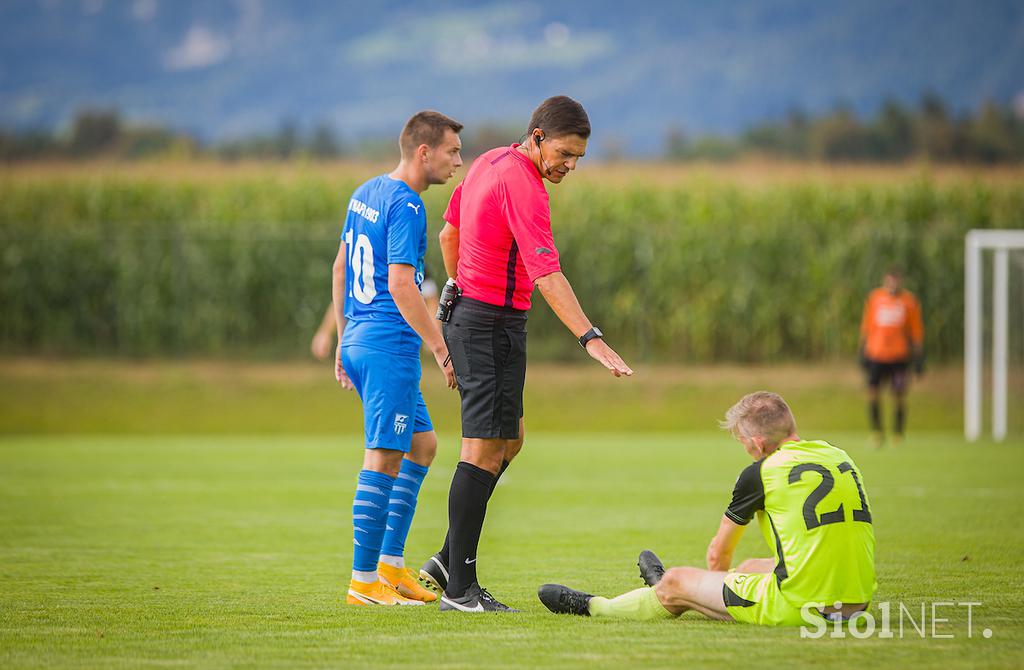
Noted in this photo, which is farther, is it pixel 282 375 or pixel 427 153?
pixel 282 375

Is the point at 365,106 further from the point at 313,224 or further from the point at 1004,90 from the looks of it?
the point at 313,224

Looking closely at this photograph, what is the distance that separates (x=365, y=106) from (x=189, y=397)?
2788 inches

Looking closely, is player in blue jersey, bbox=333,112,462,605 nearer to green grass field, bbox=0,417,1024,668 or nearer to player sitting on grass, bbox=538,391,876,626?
green grass field, bbox=0,417,1024,668

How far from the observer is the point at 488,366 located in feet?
20.7

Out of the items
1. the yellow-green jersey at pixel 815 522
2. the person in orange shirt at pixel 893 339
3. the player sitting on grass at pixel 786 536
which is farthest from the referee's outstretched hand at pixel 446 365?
the person in orange shirt at pixel 893 339

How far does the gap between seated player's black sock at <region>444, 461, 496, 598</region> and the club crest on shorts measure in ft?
1.39

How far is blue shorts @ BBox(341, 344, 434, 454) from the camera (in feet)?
21.7

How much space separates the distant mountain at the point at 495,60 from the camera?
3305 inches

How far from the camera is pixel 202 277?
83.0ft

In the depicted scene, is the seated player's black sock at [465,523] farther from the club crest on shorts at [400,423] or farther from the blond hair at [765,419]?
the blond hair at [765,419]

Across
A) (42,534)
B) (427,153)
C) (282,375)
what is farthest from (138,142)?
(427,153)

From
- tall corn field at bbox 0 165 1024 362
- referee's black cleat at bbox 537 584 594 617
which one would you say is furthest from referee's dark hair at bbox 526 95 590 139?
tall corn field at bbox 0 165 1024 362

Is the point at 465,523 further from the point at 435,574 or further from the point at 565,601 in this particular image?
the point at 435,574

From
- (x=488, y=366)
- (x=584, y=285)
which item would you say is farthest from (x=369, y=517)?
(x=584, y=285)
